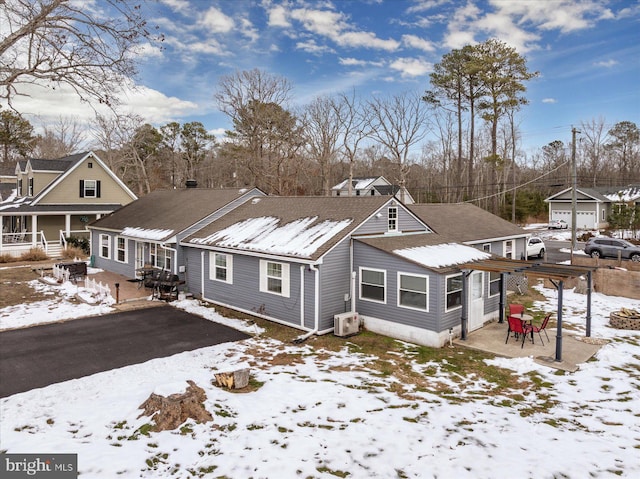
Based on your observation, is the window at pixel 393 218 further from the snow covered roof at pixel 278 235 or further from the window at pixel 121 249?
the window at pixel 121 249

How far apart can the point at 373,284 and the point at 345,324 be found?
1.62 metres

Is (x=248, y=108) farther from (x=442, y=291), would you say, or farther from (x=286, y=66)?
(x=442, y=291)

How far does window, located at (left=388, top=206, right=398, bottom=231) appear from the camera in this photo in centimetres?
1578

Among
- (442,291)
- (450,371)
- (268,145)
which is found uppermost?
(268,145)

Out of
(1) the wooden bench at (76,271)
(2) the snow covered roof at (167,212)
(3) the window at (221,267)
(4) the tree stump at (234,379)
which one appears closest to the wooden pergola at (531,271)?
(4) the tree stump at (234,379)

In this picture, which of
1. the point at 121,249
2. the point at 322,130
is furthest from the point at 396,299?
the point at 322,130

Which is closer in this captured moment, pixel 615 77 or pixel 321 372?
pixel 321 372

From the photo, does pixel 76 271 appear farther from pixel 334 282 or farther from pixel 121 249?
→ pixel 334 282

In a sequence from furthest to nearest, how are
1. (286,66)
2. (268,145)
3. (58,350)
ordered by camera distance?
1. (268,145)
2. (286,66)
3. (58,350)

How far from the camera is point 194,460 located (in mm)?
6414

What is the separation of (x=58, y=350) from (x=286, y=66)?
35.1 metres

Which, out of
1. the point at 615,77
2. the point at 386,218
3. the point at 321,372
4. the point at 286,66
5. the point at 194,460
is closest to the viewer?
the point at 194,460

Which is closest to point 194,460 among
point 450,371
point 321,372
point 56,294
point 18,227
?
point 321,372

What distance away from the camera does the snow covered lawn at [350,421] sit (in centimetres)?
634
